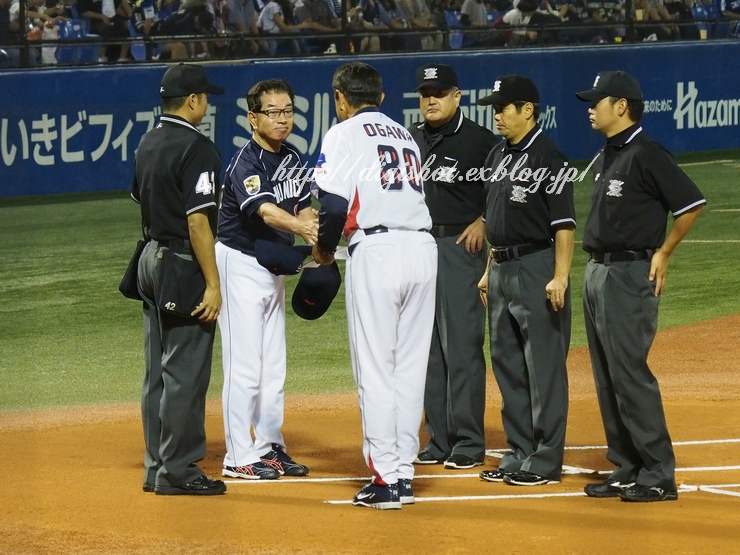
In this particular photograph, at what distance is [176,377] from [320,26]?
14.7 meters

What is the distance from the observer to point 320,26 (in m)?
20.3

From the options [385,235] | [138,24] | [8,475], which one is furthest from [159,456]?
[138,24]

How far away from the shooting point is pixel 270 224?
6.48 meters

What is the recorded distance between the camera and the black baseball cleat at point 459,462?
692cm

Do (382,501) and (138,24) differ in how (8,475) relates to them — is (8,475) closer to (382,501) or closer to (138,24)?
(382,501)

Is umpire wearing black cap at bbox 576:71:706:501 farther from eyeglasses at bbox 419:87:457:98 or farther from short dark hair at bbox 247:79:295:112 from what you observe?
short dark hair at bbox 247:79:295:112

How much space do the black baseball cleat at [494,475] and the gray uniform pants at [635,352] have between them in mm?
734

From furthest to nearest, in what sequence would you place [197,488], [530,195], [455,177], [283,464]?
[455,177]
[283,464]
[530,195]
[197,488]

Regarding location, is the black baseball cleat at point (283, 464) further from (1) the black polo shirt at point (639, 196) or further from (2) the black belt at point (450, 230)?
(1) the black polo shirt at point (639, 196)

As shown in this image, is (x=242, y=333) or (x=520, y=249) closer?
(x=520, y=249)

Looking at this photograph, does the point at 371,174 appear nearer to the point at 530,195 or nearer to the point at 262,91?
the point at 530,195

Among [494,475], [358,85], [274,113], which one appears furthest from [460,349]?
[358,85]

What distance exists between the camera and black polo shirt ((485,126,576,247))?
6336mm

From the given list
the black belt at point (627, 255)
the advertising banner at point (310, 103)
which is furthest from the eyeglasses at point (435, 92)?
the advertising banner at point (310, 103)
